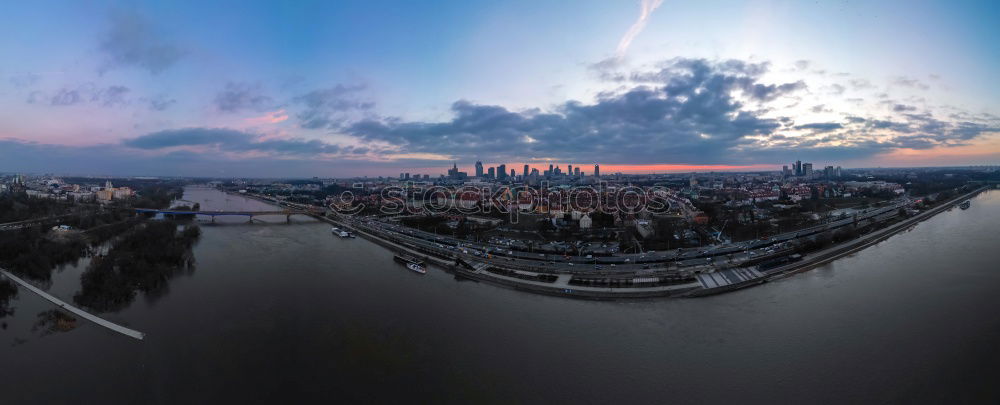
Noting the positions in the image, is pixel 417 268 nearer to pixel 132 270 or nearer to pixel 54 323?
pixel 132 270

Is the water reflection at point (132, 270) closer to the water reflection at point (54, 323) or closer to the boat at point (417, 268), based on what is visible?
the water reflection at point (54, 323)

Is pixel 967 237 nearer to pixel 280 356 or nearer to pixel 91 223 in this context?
pixel 280 356

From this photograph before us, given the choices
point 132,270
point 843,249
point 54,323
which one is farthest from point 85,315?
point 843,249

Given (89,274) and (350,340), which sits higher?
(89,274)

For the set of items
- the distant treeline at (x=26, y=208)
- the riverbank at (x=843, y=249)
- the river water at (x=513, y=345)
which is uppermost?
the distant treeline at (x=26, y=208)

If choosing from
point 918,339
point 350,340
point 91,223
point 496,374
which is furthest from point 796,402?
point 91,223

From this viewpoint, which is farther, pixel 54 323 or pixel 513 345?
pixel 54 323

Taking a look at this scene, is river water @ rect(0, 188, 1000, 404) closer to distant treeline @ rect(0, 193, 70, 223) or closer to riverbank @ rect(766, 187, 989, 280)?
riverbank @ rect(766, 187, 989, 280)

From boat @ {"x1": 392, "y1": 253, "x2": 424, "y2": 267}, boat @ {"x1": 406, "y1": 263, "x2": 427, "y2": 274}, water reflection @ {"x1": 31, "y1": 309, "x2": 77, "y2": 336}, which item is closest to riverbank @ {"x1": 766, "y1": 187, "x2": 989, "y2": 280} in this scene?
boat @ {"x1": 406, "y1": 263, "x2": 427, "y2": 274}

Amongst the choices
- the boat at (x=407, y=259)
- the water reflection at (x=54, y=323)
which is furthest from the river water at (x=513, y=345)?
the boat at (x=407, y=259)
